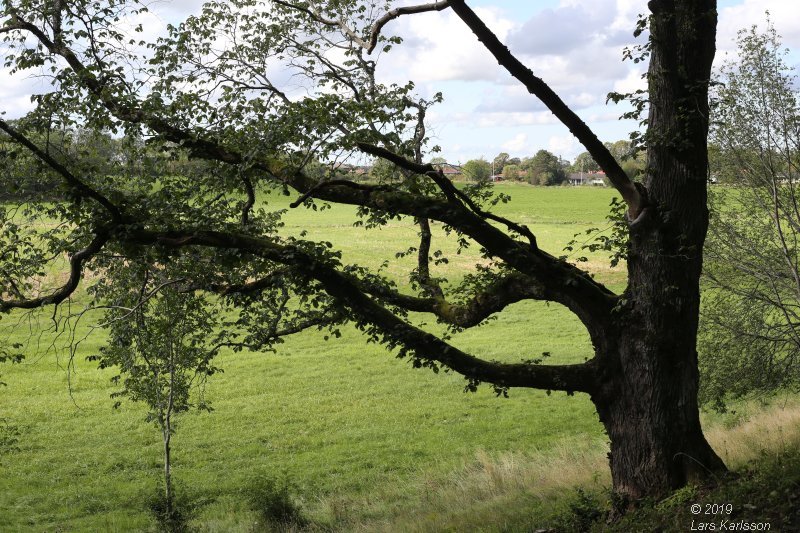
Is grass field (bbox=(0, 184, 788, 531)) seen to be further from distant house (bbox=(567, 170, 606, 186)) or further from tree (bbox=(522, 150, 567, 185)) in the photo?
distant house (bbox=(567, 170, 606, 186))

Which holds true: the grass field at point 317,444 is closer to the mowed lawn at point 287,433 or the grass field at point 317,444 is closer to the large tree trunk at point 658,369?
the mowed lawn at point 287,433

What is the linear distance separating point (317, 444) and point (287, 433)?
1728 millimetres

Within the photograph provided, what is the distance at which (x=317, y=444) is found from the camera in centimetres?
2578

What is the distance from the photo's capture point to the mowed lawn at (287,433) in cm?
1916

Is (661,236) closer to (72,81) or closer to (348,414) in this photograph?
(72,81)

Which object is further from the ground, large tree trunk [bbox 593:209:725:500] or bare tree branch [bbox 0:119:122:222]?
bare tree branch [bbox 0:119:122:222]

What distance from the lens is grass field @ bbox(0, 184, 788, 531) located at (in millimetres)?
16188

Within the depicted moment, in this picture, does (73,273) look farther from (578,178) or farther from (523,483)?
(578,178)

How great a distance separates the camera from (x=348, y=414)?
1150 inches

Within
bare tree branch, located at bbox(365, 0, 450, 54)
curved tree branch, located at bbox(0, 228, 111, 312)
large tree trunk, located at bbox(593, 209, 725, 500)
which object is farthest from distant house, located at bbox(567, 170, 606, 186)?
curved tree branch, located at bbox(0, 228, 111, 312)

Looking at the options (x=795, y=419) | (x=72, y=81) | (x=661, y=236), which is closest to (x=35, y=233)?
(x=72, y=81)

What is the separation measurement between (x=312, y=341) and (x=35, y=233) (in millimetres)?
29941

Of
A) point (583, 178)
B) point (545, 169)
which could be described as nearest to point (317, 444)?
point (545, 169)

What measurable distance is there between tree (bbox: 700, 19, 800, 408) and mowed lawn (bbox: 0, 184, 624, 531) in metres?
4.80
